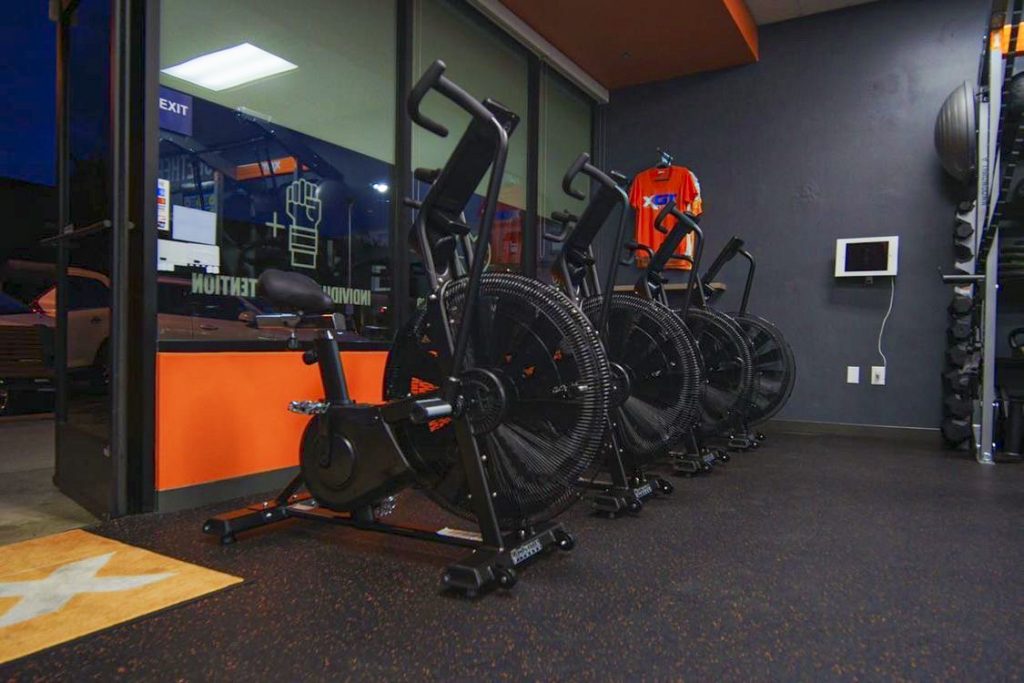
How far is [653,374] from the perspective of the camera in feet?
7.98

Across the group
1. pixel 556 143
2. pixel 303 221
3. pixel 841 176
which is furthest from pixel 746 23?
pixel 303 221

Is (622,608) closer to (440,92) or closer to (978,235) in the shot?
(440,92)

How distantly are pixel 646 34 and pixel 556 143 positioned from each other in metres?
1.00

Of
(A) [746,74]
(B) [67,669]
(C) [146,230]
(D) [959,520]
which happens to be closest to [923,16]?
(A) [746,74]

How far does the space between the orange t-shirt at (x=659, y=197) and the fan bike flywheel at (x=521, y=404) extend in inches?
138

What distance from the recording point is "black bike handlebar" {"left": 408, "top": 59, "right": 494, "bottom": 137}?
4.96 feet

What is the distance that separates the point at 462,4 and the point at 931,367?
3946mm

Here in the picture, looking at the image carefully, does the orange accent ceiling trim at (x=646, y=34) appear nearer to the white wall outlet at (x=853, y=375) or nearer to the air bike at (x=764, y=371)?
the air bike at (x=764, y=371)

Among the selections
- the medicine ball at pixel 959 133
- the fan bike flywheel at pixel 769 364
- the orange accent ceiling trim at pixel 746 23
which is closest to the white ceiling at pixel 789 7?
the orange accent ceiling trim at pixel 746 23

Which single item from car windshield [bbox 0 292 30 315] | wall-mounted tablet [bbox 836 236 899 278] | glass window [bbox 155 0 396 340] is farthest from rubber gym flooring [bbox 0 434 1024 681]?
car windshield [bbox 0 292 30 315]

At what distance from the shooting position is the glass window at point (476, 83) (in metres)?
3.59

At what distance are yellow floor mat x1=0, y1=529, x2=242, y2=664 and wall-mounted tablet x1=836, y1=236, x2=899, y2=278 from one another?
4.40 m

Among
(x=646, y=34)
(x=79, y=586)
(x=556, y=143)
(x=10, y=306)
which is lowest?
(x=79, y=586)

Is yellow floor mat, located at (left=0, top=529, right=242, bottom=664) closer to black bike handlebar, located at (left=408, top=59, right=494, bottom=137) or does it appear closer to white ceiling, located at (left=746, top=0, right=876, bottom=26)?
black bike handlebar, located at (left=408, top=59, right=494, bottom=137)
